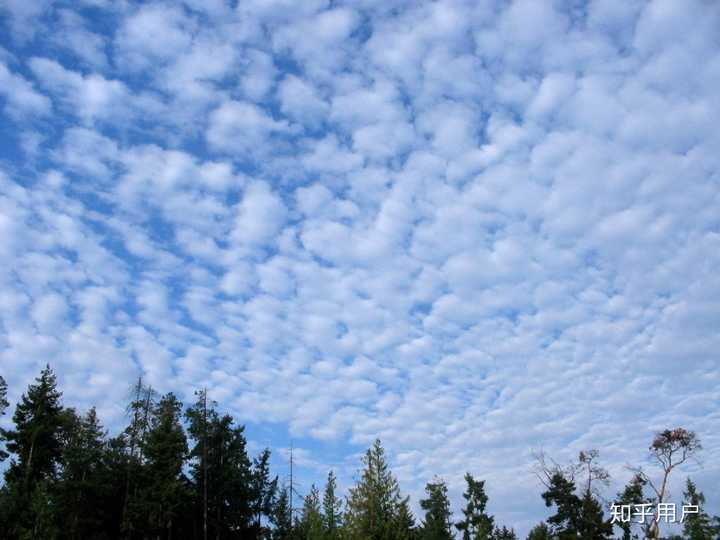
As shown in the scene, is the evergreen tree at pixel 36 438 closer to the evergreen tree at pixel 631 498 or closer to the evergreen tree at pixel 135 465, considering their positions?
the evergreen tree at pixel 135 465

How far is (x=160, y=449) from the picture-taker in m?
52.7

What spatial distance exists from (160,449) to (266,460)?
17.7 metres

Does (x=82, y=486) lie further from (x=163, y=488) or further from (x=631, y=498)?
(x=631, y=498)

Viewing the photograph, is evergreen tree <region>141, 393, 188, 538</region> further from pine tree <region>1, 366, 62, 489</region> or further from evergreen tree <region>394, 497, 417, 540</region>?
evergreen tree <region>394, 497, 417, 540</region>

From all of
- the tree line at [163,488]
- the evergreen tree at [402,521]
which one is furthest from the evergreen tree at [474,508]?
the evergreen tree at [402,521]

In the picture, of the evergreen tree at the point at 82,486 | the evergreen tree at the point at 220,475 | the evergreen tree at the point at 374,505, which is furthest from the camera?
the evergreen tree at the point at 220,475

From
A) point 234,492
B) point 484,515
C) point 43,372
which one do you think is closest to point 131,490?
point 234,492

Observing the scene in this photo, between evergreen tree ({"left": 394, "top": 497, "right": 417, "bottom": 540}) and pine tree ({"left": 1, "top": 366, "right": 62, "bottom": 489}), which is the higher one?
pine tree ({"left": 1, "top": 366, "right": 62, "bottom": 489})

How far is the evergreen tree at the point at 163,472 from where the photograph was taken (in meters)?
50.8

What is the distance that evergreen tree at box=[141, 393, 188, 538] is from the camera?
50781mm

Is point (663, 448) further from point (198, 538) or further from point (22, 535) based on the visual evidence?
point (22, 535)

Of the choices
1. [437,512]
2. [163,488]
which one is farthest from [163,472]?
[437,512]

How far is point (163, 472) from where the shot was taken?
52.1 m

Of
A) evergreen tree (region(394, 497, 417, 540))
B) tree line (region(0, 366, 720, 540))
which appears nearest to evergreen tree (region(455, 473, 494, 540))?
tree line (region(0, 366, 720, 540))
